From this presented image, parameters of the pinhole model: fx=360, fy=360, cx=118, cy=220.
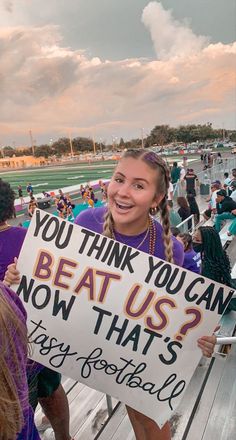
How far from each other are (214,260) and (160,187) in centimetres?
192

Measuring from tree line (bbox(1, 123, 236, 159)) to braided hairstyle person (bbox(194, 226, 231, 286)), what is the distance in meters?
83.3

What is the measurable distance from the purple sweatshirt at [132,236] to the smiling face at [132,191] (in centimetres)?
8

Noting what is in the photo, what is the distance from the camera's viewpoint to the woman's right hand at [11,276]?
1.67 meters

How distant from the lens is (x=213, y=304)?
164 cm

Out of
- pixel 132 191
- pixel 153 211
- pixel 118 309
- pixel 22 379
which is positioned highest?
pixel 132 191

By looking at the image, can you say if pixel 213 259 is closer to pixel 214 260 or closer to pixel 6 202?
pixel 214 260

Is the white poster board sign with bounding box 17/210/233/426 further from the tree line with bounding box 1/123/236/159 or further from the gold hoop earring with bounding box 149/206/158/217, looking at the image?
the tree line with bounding box 1/123/236/159

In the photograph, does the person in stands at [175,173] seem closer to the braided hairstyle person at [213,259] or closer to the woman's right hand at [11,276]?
the braided hairstyle person at [213,259]

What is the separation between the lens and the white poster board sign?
1.63m

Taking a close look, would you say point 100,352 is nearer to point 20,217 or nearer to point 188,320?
point 188,320

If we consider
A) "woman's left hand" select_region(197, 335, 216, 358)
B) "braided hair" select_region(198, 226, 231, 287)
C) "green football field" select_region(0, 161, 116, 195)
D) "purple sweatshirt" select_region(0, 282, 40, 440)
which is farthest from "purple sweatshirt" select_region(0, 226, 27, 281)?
"green football field" select_region(0, 161, 116, 195)

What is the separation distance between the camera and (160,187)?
1753 millimetres

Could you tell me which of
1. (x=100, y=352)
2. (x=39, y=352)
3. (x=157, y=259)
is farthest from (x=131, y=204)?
(x=39, y=352)

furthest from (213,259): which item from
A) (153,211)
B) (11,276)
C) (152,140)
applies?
(152,140)
